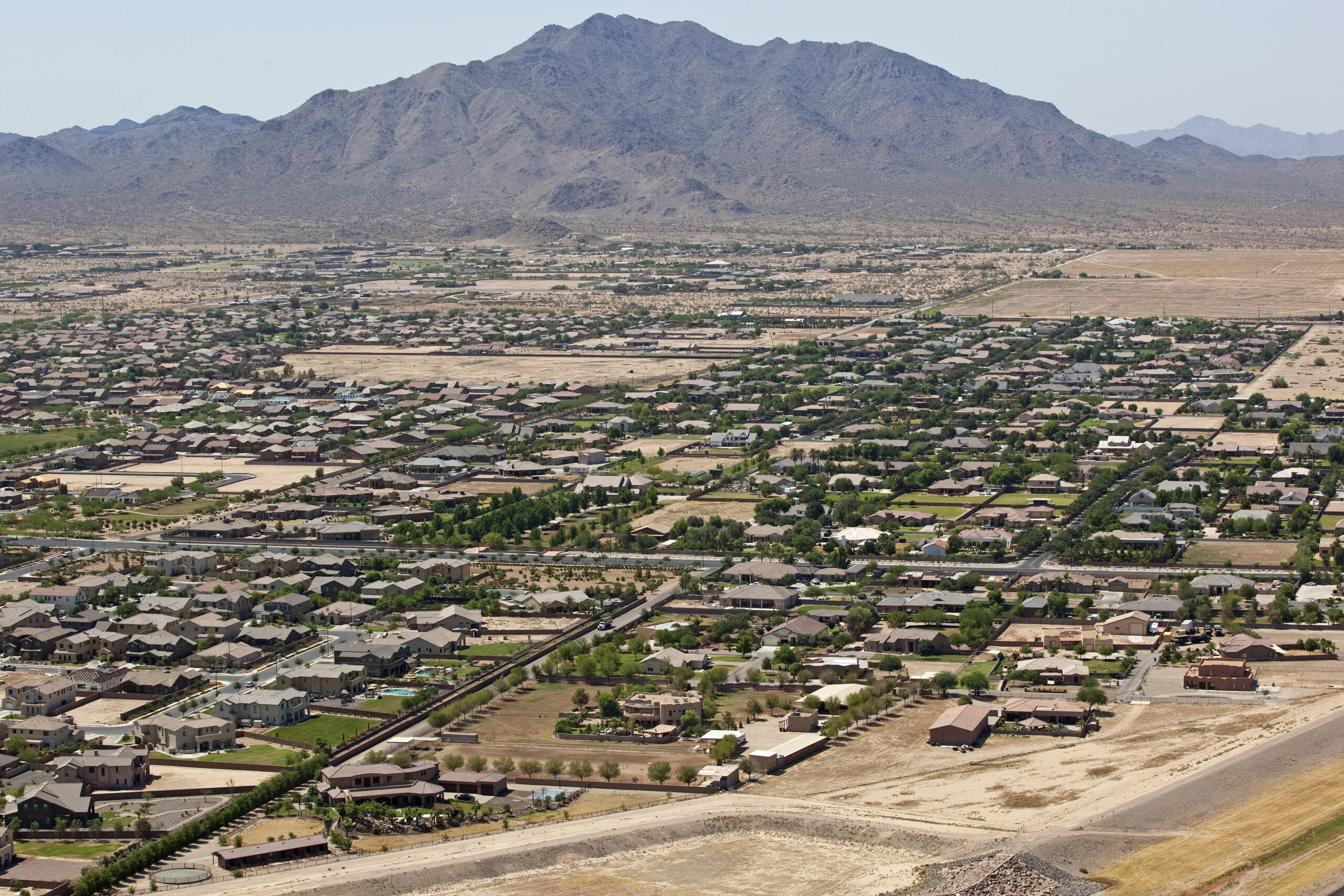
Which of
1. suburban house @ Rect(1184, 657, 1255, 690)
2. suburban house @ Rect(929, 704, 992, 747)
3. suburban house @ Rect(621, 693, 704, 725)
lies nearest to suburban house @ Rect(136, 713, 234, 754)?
suburban house @ Rect(621, 693, 704, 725)

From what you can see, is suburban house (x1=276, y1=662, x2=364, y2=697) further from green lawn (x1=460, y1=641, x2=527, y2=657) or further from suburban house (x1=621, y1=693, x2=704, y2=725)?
suburban house (x1=621, y1=693, x2=704, y2=725)

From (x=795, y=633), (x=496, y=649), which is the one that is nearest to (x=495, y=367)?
(x=496, y=649)

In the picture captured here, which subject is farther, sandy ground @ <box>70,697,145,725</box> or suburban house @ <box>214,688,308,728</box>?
sandy ground @ <box>70,697,145,725</box>

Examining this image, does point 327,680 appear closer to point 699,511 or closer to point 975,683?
point 975,683

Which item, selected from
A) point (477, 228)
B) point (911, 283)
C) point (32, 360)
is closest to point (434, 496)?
point (32, 360)

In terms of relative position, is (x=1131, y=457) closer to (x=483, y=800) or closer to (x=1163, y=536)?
(x=1163, y=536)

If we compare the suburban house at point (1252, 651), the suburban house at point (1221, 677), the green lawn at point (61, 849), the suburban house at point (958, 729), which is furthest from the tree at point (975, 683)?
the green lawn at point (61, 849)
